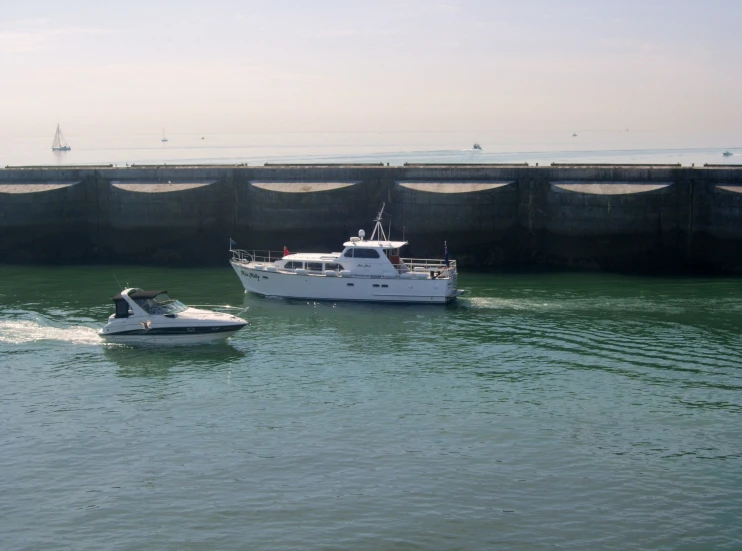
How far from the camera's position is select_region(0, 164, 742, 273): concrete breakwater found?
159 feet

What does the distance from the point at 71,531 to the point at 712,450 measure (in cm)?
1560

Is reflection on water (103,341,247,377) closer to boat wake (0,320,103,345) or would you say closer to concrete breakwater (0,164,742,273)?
boat wake (0,320,103,345)

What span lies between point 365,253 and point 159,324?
11.7 meters

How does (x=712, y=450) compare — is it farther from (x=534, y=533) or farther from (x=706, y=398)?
(x=534, y=533)

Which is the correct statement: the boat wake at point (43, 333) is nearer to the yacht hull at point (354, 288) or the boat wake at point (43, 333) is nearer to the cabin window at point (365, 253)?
the yacht hull at point (354, 288)

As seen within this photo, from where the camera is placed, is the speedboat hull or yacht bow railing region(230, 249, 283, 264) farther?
yacht bow railing region(230, 249, 283, 264)

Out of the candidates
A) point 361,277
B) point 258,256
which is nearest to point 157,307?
point 361,277

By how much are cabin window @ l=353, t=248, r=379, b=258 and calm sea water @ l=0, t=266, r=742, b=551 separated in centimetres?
319

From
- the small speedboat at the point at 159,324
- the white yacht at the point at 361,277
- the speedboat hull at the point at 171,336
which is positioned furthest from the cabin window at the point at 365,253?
the speedboat hull at the point at 171,336

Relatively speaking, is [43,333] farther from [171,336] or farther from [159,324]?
[171,336]

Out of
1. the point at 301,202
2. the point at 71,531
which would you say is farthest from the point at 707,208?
the point at 71,531

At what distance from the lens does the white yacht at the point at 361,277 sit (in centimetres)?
4097

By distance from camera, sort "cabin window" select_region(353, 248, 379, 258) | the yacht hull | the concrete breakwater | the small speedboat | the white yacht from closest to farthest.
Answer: the small speedboat, the yacht hull, the white yacht, "cabin window" select_region(353, 248, 379, 258), the concrete breakwater

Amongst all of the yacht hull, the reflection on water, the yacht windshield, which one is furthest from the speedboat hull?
the yacht hull
